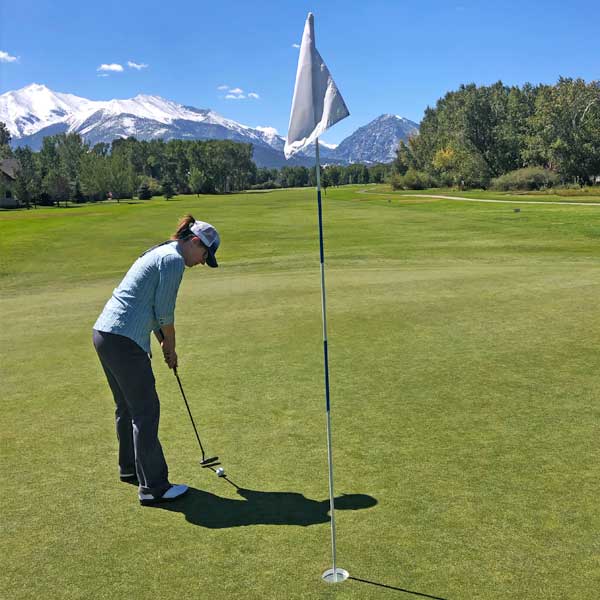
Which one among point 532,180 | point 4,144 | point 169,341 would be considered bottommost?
point 169,341

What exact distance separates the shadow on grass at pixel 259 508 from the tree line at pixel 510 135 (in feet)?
302

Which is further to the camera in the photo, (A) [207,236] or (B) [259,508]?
(A) [207,236]

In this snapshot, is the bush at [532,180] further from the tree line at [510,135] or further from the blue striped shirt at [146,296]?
the blue striped shirt at [146,296]

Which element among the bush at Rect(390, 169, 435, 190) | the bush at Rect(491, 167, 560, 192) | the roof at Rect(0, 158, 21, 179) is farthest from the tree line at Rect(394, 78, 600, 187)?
the roof at Rect(0, 158, 21, 179)

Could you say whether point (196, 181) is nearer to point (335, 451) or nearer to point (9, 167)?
point (9, 167)

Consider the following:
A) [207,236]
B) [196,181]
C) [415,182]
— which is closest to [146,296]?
[207,236]

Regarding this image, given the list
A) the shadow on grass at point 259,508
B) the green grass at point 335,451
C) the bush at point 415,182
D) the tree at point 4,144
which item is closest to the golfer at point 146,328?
the shadow on grass at point 259,508

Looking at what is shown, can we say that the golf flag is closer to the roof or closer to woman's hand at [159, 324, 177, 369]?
woman's hand at [159, 324, 177, 369]

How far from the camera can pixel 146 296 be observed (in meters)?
5.71

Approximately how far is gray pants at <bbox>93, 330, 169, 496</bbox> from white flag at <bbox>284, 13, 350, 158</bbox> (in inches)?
94.1

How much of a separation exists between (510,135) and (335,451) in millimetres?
109401

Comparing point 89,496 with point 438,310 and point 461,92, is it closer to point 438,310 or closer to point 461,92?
point 438,310

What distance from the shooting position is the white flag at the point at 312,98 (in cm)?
498

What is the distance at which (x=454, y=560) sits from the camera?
4.50 metres
